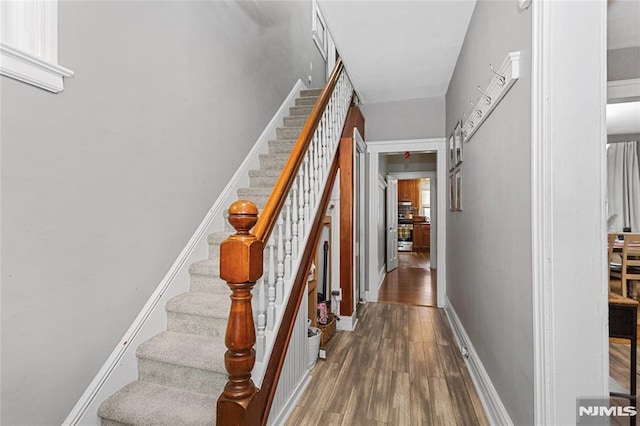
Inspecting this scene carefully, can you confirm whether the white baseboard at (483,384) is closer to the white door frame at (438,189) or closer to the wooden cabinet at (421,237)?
the white door frame at (438,189)

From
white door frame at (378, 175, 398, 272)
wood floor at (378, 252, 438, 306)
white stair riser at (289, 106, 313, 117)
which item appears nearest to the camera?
white stair riser at (289, 106, 313, 117)

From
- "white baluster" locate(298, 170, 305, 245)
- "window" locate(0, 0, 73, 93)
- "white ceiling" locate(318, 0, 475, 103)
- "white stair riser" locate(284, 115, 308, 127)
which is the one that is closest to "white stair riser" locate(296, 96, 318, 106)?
"white stair riser" locate(284, 115, 308, 127)

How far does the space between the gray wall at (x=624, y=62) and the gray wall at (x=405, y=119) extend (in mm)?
1943

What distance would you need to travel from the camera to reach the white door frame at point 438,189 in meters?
3.92

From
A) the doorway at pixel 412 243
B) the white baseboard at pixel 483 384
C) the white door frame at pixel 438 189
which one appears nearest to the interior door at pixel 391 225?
the doorway at pixel 412 243

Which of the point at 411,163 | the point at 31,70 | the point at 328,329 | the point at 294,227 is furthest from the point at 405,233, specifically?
the point at 31,70

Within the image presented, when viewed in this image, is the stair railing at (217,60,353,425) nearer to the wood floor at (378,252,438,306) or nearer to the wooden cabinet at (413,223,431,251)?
the wood floor at (378,252,438,306)

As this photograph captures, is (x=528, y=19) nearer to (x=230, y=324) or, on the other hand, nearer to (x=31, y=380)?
(x=230, y=324)

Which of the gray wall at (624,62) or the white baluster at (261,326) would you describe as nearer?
the white baluster at (261,326)

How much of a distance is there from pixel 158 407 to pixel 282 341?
651 mm

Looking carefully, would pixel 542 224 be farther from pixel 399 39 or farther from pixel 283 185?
pixel 399 39

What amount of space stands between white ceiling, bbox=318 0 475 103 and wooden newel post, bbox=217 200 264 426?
1848 mm

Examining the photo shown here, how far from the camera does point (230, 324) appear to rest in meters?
1.24

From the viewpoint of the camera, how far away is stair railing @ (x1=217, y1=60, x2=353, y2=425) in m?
1.24
